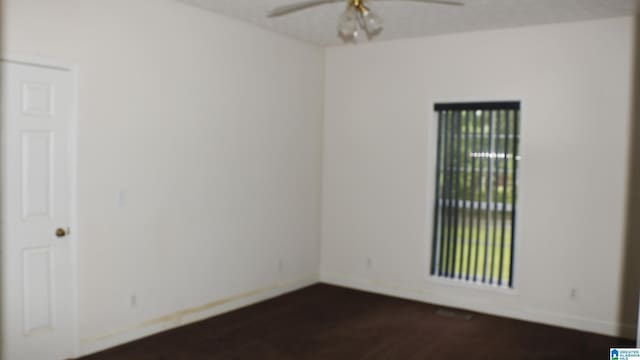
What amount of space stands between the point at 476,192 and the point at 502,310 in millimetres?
1156

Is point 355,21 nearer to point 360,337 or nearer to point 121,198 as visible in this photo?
point 121,198

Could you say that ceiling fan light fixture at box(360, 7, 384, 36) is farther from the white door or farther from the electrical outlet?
the electrical outlet

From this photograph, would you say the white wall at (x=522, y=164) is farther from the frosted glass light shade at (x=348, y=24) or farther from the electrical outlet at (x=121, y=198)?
the frosted glass light shade at (x=348, y=24)

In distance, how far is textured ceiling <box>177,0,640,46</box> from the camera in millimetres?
4605

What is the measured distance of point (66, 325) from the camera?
13.5 ft

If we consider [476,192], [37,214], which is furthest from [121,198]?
[476,192]

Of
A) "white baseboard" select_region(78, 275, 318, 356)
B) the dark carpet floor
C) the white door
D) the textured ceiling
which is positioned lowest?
the dark carpet floor

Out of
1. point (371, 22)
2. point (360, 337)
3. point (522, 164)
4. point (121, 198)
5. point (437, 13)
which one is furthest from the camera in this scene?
point (522, 164)

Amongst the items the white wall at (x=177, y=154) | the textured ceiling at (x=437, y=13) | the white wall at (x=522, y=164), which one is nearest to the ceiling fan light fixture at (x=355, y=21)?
the textured ceiling at (x=437, y=13)

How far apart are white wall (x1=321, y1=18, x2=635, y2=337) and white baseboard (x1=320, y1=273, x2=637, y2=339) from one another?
10mm

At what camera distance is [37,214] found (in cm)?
395

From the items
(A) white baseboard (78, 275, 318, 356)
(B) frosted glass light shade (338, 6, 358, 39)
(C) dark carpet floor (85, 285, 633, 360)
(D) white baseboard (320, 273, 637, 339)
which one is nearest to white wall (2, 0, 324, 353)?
(A) white baseboard (78, 275, 318, 356)

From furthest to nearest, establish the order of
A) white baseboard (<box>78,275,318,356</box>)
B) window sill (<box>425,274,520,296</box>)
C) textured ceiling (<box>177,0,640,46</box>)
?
window sill (<box>425,274,520,296</box>) < textured ceiling (<box>177,0,640,46</box>) < white baseboard (<box>78,275,318,356</box>)

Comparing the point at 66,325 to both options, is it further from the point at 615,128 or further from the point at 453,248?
the point at 615,128
